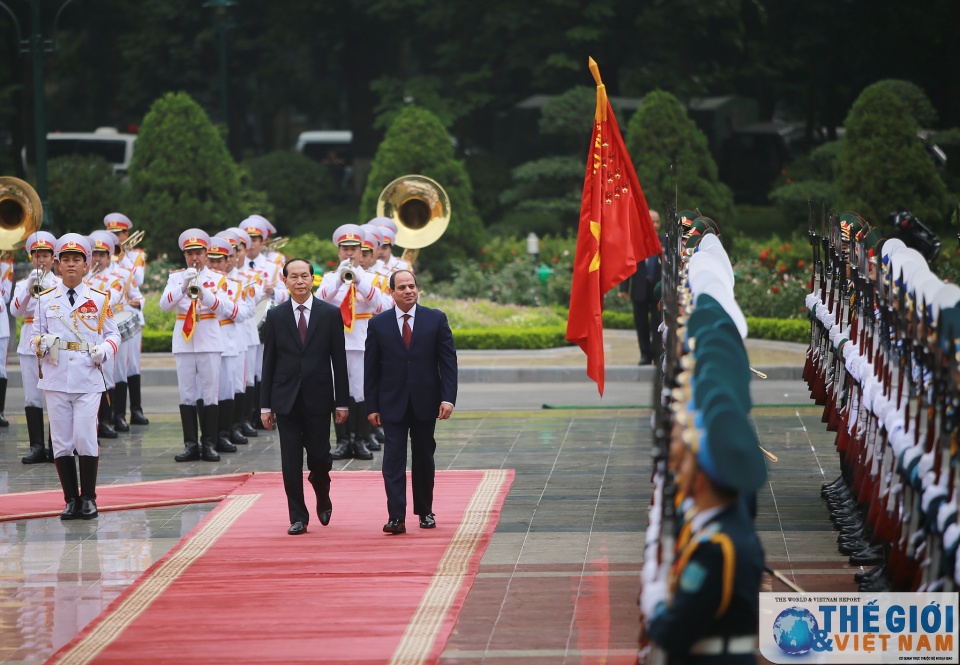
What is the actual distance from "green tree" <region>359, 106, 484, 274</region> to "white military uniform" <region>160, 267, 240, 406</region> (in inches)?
482

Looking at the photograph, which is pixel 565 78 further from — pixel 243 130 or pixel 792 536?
pixel 792 536

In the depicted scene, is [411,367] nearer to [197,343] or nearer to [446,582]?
[446,582]

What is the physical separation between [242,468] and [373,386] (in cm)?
337

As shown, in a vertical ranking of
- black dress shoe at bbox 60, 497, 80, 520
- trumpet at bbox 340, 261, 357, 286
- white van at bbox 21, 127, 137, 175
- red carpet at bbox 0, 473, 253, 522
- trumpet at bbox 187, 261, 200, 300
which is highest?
white van at bbox 21, 127, 137, 175

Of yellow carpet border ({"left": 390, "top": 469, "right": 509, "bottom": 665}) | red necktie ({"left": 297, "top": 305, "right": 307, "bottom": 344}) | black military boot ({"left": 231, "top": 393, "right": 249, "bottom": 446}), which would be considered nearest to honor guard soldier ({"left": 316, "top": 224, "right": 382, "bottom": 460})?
black military boot ({"left": 231, "top": 393, "right": 249, "bottom": 446})

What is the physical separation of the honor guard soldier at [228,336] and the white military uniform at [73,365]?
8.00 ft

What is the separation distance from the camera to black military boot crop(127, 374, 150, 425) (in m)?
16.1

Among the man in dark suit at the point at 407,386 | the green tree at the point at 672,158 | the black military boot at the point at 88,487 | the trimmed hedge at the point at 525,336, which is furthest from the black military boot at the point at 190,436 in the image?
the green tree at the point at 672,158

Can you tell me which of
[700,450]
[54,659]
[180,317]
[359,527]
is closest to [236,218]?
[180,317]

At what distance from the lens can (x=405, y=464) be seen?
10227mm

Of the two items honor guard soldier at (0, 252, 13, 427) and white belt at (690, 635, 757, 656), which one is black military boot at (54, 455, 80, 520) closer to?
honor guard soldier at (0, 252, 13, 427)

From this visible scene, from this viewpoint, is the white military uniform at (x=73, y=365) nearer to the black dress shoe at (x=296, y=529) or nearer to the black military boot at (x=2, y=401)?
the black dress shoe at (x=296, y=529)

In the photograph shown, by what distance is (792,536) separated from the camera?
10070mm

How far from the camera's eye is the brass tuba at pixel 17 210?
663 inches
